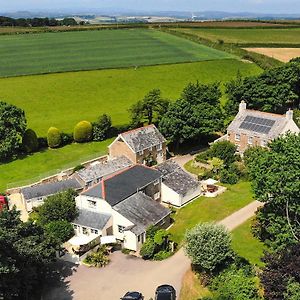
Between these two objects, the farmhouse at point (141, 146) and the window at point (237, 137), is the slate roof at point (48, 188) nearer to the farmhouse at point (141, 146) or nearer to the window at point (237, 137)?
the farmhouse at point (141, 146)

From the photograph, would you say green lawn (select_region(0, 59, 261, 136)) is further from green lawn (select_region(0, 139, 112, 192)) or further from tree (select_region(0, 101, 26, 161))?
tree (select_region(0, 101, 26, 161))

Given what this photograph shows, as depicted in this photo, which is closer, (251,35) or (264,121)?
(264,121)

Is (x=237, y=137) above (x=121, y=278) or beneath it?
above

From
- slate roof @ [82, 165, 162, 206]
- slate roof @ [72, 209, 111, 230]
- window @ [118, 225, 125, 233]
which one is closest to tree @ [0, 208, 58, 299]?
slate roof @ [72, 209, 111, 230]

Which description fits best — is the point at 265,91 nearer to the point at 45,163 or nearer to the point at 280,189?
the point at 45,163

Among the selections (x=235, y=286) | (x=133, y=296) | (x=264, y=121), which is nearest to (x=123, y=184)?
(x=133, y=296)
